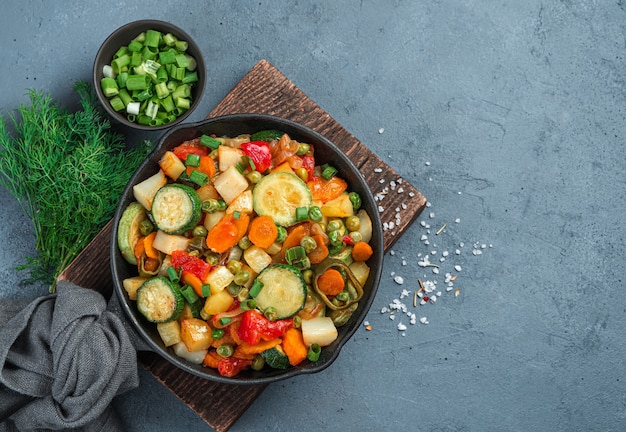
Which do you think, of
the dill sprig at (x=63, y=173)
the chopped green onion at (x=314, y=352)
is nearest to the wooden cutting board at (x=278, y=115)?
the dill sprig at (x=63, y=173)

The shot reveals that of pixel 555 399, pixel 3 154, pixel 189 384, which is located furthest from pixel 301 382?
pixel 3 154

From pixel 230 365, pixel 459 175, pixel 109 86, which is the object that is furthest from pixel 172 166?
pixel 459 175

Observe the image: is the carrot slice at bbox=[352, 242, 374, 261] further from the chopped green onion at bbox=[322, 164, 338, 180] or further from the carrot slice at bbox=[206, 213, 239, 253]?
the carrot slice at bbox=[206, 213, 239, 253]

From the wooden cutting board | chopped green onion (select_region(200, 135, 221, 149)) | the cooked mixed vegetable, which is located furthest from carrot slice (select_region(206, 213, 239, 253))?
the wooden cutting board

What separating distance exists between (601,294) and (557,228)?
21.7 inches

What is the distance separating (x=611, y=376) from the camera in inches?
182

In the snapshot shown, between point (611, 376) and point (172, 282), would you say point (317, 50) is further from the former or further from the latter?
point (611, 376)

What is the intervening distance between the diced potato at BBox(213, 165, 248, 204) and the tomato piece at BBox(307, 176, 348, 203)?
0.41m

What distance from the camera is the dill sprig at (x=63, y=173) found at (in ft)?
14.0

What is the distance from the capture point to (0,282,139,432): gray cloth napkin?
3828mm

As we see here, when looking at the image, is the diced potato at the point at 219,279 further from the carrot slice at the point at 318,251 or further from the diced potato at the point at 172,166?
the diced potato at the point at 172,166

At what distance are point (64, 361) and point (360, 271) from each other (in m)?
1.78

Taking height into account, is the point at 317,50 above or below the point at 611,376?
above

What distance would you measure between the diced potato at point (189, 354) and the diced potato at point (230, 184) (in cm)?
86
